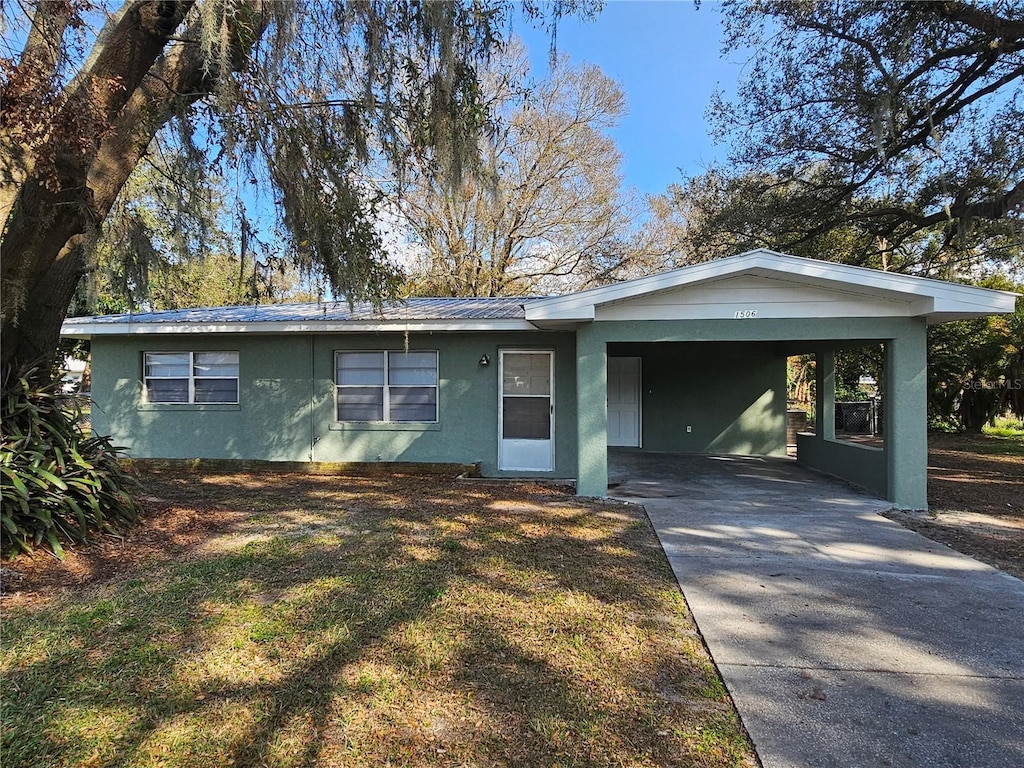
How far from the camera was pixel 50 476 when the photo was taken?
4605mm

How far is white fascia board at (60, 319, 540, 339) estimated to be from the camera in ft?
28.2

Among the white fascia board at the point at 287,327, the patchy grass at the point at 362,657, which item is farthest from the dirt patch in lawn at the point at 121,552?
the white fascia board at the point at 287,327

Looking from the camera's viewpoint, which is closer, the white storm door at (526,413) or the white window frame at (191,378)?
the white storm door at (526,413)

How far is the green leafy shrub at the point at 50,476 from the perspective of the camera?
4.46 metres

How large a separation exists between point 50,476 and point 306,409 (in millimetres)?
5037

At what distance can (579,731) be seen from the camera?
243cm

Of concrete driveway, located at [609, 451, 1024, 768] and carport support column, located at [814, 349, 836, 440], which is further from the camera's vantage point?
carport support column, located at [814, 349, 836, 440]

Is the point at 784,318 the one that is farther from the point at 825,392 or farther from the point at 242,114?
the point at 242,114

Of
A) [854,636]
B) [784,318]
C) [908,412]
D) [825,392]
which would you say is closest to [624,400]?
[825,392]

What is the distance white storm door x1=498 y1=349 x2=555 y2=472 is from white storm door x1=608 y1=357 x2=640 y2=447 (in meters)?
4.42

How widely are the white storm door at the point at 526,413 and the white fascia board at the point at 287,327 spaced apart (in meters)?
0.68

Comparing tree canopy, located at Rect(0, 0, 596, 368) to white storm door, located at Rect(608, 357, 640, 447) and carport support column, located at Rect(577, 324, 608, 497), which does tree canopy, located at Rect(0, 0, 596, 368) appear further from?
white storm door, located at Rect(608, 357, 640, 447)

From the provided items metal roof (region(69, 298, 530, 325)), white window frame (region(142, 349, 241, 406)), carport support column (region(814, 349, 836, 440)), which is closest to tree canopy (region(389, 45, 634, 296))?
metal roof (region(69, 298, 530, 325))

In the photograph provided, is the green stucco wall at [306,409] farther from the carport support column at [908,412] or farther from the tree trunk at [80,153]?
the carport support column at [908,412]
